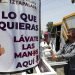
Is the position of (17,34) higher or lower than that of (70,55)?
higher

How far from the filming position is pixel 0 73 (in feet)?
8.77

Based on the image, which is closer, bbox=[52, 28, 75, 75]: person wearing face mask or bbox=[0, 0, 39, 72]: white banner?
bbox=[0, 0, 39, 72]: white banner

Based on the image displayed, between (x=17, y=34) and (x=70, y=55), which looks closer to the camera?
(x=17, y=34)

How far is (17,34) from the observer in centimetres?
265

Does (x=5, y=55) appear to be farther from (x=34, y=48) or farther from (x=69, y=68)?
(x=69, y=68)

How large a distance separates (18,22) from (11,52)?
1.06 feet

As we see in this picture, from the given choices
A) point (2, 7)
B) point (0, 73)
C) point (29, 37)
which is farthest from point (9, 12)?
point (0, 73)

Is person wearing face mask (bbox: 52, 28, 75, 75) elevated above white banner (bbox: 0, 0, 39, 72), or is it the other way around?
white banner (bbox: 0, 0, 39, 72)

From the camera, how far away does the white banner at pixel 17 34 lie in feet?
8.55

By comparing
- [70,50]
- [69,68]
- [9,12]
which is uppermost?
[9,12]

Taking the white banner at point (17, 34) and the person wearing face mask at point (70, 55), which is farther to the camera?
the person wearing face mask at point (70, 55)

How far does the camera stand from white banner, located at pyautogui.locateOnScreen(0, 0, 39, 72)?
2.61 m

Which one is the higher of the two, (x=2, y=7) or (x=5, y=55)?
(x=2, y=7)

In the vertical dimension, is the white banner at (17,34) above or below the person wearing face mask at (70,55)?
→ above
